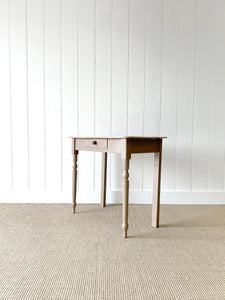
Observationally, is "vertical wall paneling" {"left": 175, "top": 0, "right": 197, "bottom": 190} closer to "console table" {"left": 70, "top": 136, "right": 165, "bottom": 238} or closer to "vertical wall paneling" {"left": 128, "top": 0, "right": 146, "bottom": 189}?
"vertical wall paneling" {"left": 128, "top": 0, "right": 146, "bottom": 189}

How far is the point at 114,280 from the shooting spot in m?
1.25

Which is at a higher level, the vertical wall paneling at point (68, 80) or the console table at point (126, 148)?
the vertical wall paneling at point (68, 80)

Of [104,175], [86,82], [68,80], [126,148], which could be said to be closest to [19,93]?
[68,80]

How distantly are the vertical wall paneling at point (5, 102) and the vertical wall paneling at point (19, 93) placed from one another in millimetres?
38

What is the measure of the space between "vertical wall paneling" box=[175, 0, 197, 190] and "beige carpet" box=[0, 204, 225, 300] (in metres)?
0.46

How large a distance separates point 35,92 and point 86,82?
0.49 m

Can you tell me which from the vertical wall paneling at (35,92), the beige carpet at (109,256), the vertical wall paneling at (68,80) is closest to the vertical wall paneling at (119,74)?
the vertical wall paneling at (68,80)

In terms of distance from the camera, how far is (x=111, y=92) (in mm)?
2611

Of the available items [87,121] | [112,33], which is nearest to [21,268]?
[87,121]

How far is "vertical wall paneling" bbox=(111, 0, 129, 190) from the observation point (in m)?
2.56

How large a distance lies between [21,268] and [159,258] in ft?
2.30

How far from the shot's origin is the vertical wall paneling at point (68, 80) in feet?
8.37

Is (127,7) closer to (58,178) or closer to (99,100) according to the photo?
(99,100)

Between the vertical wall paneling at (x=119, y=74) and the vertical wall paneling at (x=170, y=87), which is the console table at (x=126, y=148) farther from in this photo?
the vertical wall paneling at (x=170, y=87)
